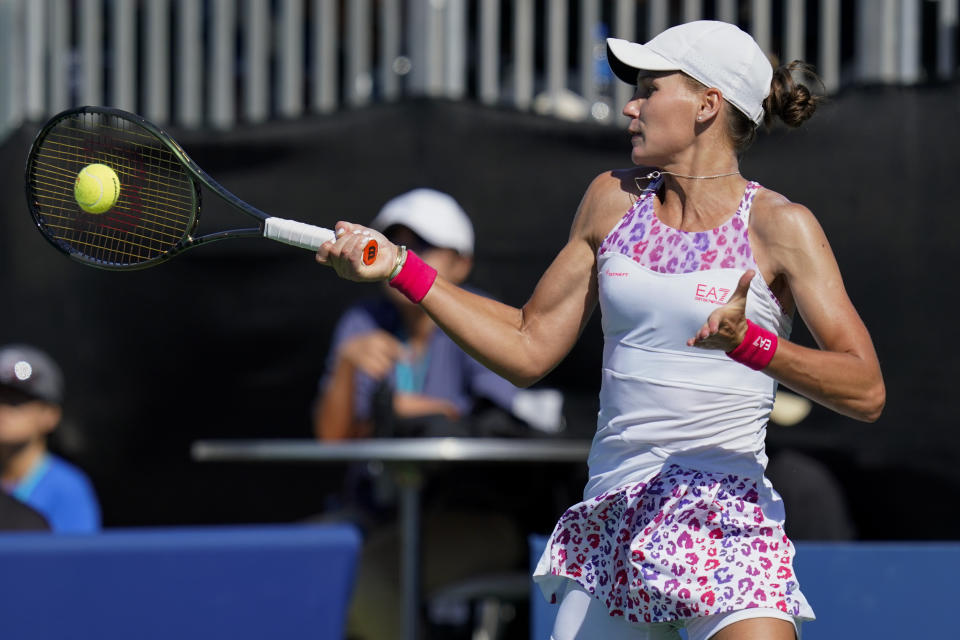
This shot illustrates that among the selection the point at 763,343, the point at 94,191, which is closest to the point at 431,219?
the point at 94,191

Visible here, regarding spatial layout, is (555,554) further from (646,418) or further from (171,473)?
(171,473)

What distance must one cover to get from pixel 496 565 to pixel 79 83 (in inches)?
103

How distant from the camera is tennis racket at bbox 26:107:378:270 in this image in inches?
107

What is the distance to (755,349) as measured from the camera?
89.7 inches

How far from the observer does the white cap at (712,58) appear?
256cm

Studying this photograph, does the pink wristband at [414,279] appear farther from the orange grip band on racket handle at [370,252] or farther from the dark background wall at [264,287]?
the dark background wall at [264,287]

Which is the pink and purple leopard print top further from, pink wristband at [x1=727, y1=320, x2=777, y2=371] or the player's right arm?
pink wristband at [x1=727, y1=320, x2=777, y2=371]

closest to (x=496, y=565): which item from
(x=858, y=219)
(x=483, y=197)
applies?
(x=483, y=197)

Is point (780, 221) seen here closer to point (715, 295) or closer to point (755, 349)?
point (715, 295)

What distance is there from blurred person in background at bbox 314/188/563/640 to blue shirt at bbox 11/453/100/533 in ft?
2.74

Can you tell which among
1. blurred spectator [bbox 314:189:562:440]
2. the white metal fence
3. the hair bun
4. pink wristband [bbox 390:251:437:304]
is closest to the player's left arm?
the hair bun

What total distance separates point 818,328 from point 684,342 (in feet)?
0.74

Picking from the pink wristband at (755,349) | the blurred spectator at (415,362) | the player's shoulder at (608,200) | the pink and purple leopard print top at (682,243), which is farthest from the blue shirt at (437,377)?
the pink wristband at (755,349)

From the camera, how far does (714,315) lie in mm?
2215
